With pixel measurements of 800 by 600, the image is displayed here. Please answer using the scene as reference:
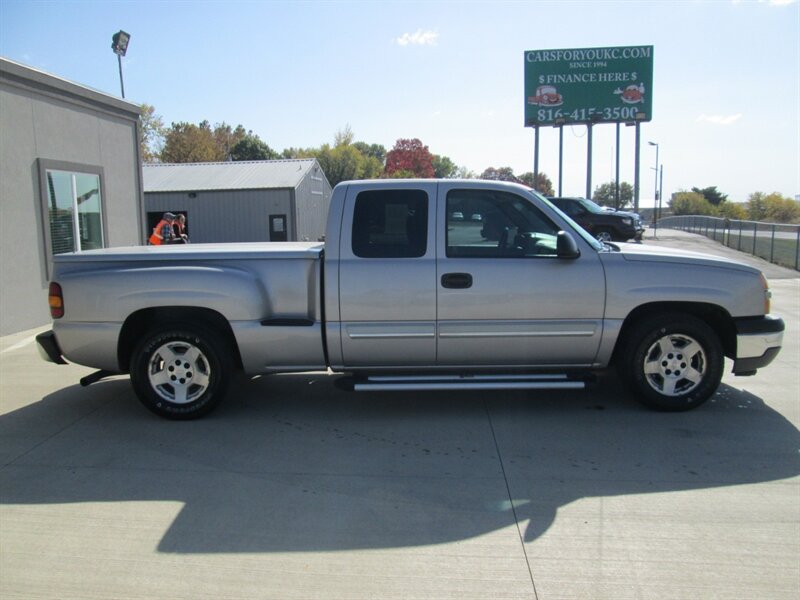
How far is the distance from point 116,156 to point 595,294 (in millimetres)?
10292

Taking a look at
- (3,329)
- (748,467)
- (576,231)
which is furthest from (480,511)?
(3,329)

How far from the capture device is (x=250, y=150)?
69.4 meters

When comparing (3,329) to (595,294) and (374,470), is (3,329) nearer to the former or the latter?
(374,470)

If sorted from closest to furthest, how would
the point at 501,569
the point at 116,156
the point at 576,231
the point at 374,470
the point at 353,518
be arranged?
the point at 501,569 < the point at 353,518 < the point at 374,470 < the point at 576,231 < the point at 116,156

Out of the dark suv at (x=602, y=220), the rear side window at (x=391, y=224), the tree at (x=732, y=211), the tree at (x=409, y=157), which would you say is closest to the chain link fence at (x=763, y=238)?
the dark suv at (x=602, y=220)

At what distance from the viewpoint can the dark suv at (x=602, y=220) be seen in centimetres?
2286

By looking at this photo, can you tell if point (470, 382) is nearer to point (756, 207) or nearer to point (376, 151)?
point (756, 207)

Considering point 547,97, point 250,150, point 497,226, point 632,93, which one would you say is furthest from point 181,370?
point 250,150

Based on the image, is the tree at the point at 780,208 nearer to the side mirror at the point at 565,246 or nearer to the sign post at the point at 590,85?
the sign post at the point at 590,85

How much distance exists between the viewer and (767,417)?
18.6ft

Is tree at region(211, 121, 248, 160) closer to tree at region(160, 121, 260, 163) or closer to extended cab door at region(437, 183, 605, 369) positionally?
tree at region(160, 121, 260, 163)

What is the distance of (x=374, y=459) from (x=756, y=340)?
3.31 metres

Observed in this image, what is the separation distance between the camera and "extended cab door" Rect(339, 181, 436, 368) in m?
5.44

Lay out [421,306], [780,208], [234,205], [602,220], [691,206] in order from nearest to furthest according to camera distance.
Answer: [421,306] < [602,220] < [234,205] < [780,208] < [691,206]
